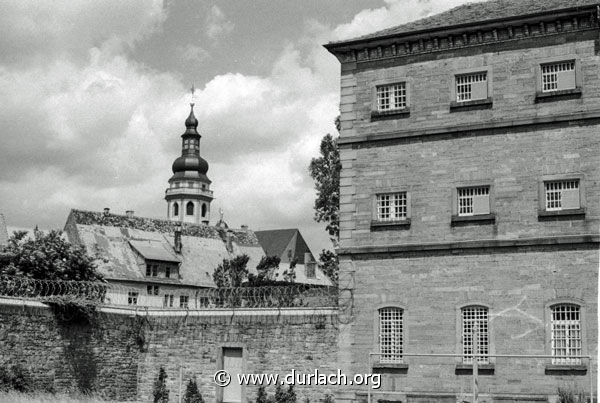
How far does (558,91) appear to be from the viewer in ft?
86.5

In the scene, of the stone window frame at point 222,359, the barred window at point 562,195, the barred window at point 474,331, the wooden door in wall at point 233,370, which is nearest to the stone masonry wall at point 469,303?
the barred window at point 474,331

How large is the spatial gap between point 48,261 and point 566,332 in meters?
30.0

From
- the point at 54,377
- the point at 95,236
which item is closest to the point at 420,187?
the point at 54,377

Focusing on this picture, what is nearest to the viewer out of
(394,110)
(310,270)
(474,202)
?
(474,202)

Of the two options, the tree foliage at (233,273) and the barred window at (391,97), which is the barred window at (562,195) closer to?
the barred window at (391,97)

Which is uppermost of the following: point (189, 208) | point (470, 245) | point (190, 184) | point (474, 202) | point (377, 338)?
point (190, 184)

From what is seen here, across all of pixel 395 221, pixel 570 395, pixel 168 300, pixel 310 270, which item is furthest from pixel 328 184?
pixel 310 270

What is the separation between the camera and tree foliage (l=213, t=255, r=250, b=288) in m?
62.0

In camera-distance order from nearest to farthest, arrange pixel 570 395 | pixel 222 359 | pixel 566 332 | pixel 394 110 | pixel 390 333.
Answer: pixel 570 395
pixel 566 332
pixel 390 333
pixel 394 110
pixel 222 359

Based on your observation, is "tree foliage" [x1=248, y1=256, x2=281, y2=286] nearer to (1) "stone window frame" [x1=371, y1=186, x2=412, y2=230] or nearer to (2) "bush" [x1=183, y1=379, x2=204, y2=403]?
(2) "bush" [x1=183, y1=379, x2=204, y2=403]

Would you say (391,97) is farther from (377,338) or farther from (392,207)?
(377,338)

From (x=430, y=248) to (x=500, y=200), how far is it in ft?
8.22

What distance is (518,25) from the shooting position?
88.4ft

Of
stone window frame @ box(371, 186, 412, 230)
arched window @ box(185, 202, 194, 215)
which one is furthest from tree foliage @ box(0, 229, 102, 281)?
arched window @ box(185, 202, 194, 215)
